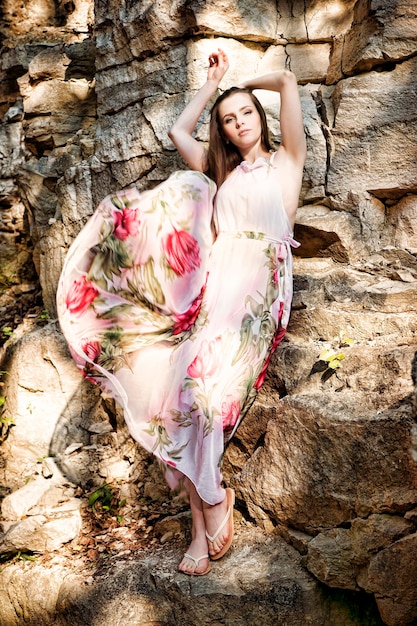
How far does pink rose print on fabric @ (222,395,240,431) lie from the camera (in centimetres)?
294

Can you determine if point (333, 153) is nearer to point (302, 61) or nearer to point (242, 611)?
point (302, 61)

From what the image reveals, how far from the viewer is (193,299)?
3.14 meters

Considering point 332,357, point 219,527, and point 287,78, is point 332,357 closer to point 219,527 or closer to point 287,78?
point 219,527

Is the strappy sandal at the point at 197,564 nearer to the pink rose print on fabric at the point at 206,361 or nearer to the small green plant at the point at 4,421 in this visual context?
the pink rose print on fabric at the point at 206,361

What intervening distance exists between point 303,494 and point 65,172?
277 cm

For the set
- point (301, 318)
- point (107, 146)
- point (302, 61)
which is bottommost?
point (301, 318)

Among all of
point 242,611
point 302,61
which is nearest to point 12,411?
point 242,611

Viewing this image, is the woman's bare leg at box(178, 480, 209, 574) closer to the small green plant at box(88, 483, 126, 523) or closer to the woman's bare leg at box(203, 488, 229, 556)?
the woman's bare leg at box(203, 488, 229, 556)

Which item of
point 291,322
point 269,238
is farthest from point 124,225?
point 291,322

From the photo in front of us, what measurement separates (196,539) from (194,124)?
Answer: 6.85ft

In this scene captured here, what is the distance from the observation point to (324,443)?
8.95 ft

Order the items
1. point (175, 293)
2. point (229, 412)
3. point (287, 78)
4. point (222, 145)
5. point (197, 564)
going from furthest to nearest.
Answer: point (222, 145) → point (287, 78) → point (175, 293) → point (229, 412) → point (197, 564)

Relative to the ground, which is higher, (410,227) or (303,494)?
(410,227)

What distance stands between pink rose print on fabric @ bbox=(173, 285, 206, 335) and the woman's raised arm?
0.80 m
